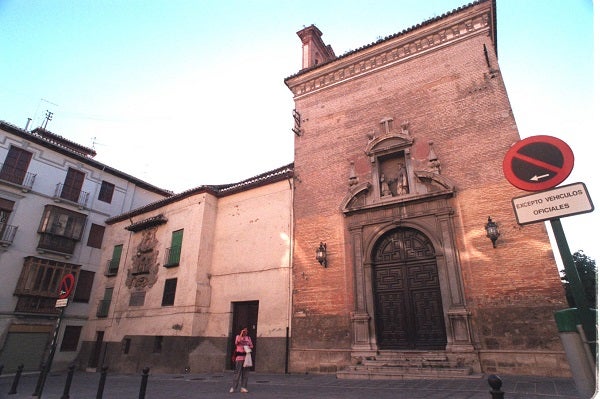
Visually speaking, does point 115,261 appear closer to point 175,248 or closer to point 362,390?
point 175,248

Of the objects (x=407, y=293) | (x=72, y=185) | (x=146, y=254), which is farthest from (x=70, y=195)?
(x=407, y=293)

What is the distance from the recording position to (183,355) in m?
13.2

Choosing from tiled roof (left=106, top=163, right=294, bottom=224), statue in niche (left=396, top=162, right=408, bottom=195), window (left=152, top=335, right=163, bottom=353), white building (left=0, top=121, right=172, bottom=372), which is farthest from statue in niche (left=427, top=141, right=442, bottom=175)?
white building (left=0, top=121, right=172, bottom=372)

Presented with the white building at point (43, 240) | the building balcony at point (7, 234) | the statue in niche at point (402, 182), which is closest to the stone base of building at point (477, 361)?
the statue in niche at point (402, 182)

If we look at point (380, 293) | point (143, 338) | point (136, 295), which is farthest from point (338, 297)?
point (136, 295)

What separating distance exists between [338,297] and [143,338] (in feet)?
31.7

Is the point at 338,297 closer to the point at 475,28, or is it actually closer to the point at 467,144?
the point at 467,144

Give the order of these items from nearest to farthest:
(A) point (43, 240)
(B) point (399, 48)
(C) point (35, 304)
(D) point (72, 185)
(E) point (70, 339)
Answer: (B) point (399, 48) < (C) point (35, 304) < (A) point (43, 240) < (E) point (70, 339) < (D) point (72, 185)

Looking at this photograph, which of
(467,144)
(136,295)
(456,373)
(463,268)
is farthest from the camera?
(136,295)

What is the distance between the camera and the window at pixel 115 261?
19.4 m

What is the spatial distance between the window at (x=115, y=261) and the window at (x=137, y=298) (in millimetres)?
3085

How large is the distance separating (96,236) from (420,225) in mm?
19601

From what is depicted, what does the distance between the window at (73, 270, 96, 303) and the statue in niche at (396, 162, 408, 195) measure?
18793mm

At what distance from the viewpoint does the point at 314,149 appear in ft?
45.3
